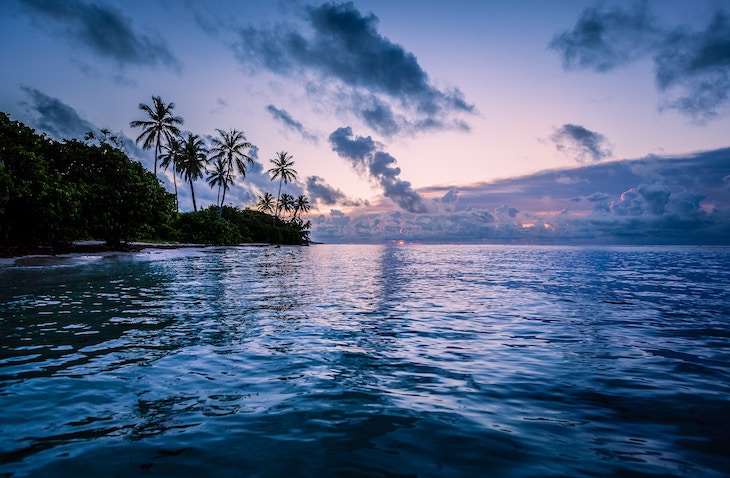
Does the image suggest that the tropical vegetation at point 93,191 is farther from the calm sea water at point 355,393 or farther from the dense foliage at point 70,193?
the calm sea water at point 355,393

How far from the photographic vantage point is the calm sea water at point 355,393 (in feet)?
14.0

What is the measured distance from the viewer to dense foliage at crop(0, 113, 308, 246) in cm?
3069

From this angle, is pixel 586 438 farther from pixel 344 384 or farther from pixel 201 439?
pixel 201 439

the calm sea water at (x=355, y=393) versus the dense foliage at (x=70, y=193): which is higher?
the dense foliage at (x=70, y=193)

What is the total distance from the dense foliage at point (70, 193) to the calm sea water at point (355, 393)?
22288 mm

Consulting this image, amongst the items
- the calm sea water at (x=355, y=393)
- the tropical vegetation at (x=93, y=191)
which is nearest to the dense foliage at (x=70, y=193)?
the tropical vegetation at (x=93, y=191)

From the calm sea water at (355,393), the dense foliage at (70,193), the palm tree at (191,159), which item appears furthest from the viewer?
the palm tree at (191,159)

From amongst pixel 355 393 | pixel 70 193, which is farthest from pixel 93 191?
pixel 355 393

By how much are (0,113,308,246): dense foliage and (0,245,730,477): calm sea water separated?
2229 cm

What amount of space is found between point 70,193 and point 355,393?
3684 cm

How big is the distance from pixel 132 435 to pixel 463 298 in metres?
15.7

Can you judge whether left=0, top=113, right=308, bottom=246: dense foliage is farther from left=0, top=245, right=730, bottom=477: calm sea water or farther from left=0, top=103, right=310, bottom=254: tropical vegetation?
left=0, top=245, right=730, bottom=477: calm sea water

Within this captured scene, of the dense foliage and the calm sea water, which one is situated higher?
the dense foliage

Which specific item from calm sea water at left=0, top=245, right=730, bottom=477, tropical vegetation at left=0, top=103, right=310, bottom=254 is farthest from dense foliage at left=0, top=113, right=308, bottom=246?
calm sea water at left=0, top=245, right=730, bottom=477
